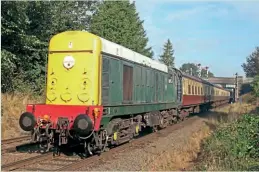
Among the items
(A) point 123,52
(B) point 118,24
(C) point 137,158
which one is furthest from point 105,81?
(B) point 118,24

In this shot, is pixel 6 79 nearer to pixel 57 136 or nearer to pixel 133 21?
pixel 57 136

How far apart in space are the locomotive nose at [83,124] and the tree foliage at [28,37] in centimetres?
794

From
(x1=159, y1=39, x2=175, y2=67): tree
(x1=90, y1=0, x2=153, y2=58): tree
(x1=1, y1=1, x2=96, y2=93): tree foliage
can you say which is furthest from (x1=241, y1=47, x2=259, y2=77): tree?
(x1=1, y1=1, x2=96, y2=93): tree foliage

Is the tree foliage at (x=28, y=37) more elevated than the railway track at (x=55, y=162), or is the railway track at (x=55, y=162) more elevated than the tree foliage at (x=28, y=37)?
the tree foliage at (x=28, y=37)

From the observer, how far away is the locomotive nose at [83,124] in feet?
30.9

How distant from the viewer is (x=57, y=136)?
10773mm

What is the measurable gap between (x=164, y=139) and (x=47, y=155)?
18.7 feet

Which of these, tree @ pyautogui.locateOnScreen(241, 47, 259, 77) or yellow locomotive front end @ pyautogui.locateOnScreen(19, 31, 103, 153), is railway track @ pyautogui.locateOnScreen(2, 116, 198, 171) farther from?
tree @ pyautogui.locateOnScreen(241, 47, 259, 77)

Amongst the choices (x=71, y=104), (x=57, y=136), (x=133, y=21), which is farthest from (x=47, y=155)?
(x=133, y=21)

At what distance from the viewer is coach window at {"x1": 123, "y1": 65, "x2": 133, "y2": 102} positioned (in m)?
12.2

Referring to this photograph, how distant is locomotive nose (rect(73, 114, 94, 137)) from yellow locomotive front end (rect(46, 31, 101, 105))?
3.09 ft

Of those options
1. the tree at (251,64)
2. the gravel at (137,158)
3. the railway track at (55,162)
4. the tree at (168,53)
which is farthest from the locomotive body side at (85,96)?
the tree at (251,64)

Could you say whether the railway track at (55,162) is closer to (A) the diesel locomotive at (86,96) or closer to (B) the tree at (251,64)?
(A) the diesel locomotive at (86,96)

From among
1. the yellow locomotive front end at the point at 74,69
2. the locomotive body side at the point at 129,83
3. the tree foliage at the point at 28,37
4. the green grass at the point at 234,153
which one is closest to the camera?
the green grass at the point at 234,153
